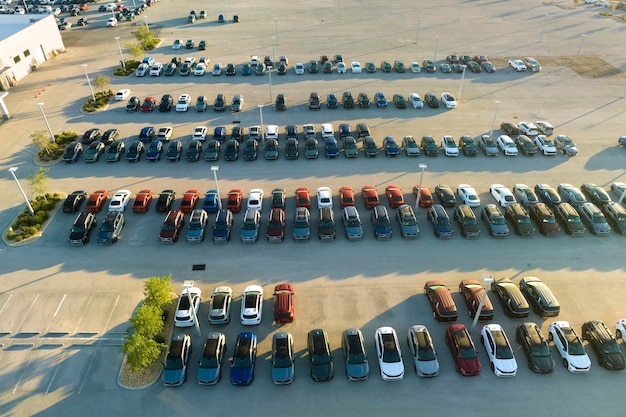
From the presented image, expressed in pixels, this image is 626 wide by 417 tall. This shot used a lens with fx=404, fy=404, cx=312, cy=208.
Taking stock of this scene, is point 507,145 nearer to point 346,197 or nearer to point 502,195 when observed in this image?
point 502,195

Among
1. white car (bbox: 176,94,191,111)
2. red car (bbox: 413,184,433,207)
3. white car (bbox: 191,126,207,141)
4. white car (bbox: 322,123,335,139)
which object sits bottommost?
red car (bbox: 413,184,433,207)

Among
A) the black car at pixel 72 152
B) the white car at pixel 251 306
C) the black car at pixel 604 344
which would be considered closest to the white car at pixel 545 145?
the black car at pixel 604 344

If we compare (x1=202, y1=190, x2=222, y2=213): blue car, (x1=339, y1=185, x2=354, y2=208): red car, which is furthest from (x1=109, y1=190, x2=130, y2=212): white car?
(x1=339, y1=185, x2=354, y2=208): red car

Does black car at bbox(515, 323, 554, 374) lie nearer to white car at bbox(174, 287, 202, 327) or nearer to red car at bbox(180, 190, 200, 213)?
white car at bbox(174, 287, 202, 327)

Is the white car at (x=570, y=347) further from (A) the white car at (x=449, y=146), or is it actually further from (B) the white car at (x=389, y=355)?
(A) the white car at (x=449, y=146)

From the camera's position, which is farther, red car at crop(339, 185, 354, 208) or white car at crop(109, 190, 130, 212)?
red car at crop(339, 185, 354, 208)

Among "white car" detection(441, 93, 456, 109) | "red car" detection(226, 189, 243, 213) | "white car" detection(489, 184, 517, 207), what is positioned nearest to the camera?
"red car" detection(226, 189, 243, 213)

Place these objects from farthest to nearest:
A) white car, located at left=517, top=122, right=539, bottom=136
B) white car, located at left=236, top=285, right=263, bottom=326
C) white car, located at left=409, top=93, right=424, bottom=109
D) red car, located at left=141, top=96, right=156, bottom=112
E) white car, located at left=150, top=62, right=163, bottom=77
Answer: white car, located at left=150, top=62, right=163, bottom=77 < white car, located at left=409, top=93, right=424, bottom=109 < red car, located at left=141, top=96, right=156, bottom=112 < white car, located at left=517, top=122, right=539, bottom=136 < white car, located at left=236, top=285, right=263, bottom=326

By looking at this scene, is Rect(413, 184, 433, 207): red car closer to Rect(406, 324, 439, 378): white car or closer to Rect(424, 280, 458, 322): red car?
Rect(424, 280, 458, 322): red car

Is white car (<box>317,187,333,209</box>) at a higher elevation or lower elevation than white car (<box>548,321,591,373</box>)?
higher
